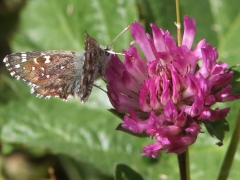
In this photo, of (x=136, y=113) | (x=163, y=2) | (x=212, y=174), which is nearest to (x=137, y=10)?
(x=163, y=2)

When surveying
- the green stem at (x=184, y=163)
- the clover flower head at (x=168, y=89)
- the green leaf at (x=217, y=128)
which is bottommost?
the green stem at (x=184, y=163)

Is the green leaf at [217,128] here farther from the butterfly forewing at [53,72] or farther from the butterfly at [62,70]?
the butterfly forewing at [53,72]

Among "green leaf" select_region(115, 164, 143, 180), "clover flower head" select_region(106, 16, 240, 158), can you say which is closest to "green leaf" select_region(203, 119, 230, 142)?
"clover flower head" select_region(106, 16, 240, 158)

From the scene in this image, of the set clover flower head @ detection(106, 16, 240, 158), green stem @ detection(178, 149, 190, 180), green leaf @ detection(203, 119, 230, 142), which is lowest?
green stem @ detection(178, 149, 190, 180)

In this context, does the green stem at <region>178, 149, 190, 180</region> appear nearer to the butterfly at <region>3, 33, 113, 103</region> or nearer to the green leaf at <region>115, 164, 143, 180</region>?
the green leaf at <region>115, 164, 143, 180</region>

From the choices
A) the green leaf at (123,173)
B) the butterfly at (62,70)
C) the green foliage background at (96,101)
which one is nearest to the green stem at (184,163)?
the green leaf at (123,173)

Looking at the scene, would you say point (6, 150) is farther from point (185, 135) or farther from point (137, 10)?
point (185, 135)
